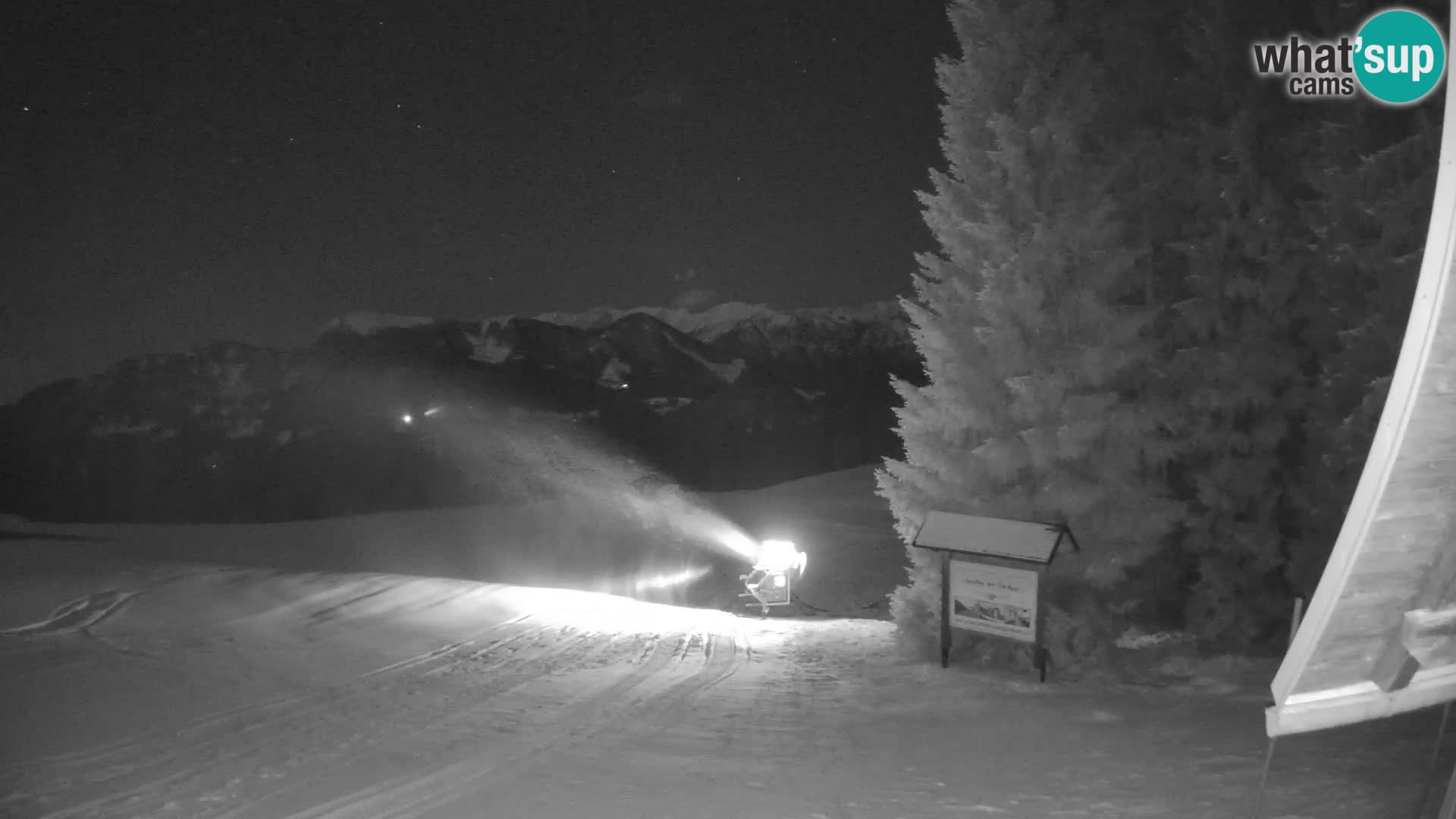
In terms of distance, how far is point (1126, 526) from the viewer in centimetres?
1179

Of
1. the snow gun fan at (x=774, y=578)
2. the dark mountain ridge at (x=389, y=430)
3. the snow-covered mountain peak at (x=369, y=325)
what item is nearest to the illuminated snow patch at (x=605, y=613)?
the snow gun fan at (x=774, y=578)

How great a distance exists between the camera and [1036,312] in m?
12.0

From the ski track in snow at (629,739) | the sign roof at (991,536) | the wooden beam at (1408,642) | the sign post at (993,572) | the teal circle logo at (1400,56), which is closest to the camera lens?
the wooden beam at (1408,642)

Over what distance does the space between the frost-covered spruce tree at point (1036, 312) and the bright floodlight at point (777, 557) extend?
7613 mm

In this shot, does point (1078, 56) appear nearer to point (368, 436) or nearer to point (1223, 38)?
point (1223, 38)

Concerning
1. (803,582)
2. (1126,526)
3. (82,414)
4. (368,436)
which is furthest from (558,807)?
(82,414)

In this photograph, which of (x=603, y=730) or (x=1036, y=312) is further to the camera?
(x=1036, y=312)

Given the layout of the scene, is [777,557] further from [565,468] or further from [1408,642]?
[565,468]

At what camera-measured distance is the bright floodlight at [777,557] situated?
20469 millimetres

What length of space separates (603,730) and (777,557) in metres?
11.5

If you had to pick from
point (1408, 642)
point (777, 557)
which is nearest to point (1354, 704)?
point (1408, 642)

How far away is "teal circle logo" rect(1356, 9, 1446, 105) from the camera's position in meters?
9.80

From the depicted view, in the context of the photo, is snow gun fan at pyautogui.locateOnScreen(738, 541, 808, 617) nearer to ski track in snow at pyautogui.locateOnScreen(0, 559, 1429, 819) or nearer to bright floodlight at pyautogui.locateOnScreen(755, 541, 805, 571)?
bright floodlight at pyautogui.locateOnScreen(755, 541, 805, 571)

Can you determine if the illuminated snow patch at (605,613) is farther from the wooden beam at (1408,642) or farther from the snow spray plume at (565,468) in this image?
the wooden beam at (1408,642)
